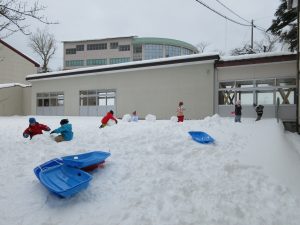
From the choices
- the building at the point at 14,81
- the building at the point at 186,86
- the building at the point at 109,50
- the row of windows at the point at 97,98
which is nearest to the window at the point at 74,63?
the building at the point at 109,50

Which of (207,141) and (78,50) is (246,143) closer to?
(207,141)

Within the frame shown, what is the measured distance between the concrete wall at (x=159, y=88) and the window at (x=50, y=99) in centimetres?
165

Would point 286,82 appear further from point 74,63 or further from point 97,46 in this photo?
point 74,63

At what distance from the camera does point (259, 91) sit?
626 inches

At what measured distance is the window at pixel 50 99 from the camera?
2366 cm

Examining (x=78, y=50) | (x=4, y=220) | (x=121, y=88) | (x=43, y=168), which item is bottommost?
(x=4, y=220)

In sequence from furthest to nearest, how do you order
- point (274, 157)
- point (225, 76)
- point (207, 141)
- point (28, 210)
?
point (225, 76)
point (207, 141)
point (274, 157)
point (28, 210)

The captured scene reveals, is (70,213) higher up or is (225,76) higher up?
(225,76)

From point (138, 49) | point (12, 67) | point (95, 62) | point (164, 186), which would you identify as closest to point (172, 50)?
point (138, 49)

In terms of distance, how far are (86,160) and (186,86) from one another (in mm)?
12919

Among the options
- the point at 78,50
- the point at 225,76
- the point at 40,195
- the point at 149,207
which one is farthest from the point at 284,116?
the point at 78,50

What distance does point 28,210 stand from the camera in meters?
4.20

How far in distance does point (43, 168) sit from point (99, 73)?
54.1 ft

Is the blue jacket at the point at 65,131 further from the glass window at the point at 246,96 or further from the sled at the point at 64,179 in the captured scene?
the glass window at the point at 246,96
